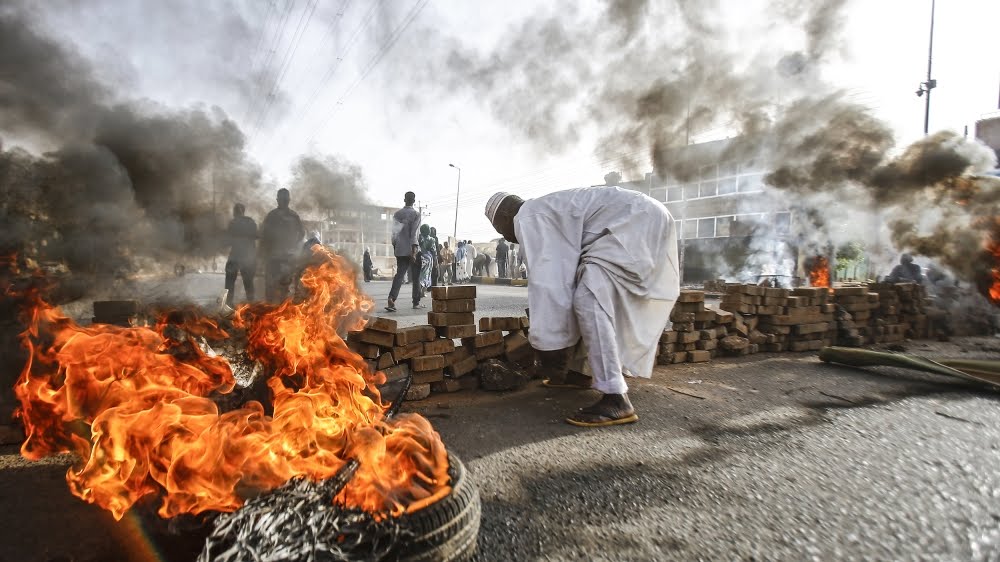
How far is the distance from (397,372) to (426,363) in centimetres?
24

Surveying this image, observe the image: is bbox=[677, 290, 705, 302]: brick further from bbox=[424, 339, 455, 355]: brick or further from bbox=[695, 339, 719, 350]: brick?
bbox=[424, 339, 455, 355]: brick

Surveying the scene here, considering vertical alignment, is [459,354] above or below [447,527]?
above

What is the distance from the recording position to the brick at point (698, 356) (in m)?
5.24

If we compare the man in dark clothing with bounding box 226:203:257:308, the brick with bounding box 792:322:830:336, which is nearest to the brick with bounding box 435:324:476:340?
the man in dark clothing with bounding box 226:203:257:308

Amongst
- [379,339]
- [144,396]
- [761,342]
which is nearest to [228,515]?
[144,396]

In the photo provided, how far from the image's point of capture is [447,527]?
155 cm

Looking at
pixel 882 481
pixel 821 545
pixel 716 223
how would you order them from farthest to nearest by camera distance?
pixel 716 223 < pixel 882 481 < pixel 821 545

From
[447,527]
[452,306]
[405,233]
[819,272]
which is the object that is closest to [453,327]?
[452,306]

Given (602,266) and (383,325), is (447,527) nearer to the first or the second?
(383,325)

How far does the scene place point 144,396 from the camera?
214 cm

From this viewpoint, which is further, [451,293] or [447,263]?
[447,263]

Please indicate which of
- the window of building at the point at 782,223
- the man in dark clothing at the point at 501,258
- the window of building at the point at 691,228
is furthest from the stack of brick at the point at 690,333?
the window of building at the point at 691,228

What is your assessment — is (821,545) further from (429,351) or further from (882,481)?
(429,351)

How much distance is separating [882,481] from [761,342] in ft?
12.6
